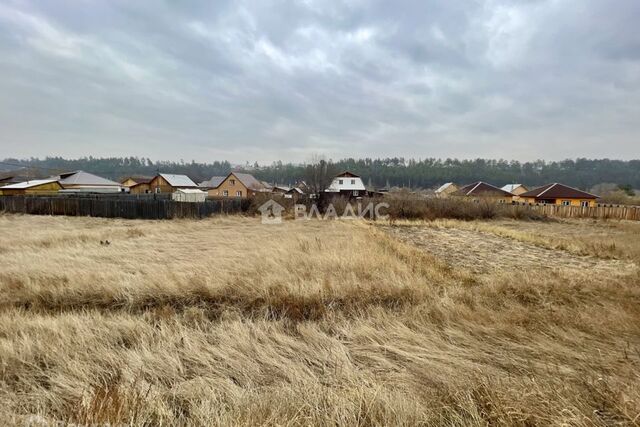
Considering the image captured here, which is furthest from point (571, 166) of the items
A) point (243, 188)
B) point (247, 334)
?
point (247, 334)

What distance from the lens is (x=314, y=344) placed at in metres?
3.40

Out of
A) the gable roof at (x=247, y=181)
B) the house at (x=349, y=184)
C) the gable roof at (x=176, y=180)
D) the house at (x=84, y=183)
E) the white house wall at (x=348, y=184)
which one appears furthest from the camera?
the gable roof at (x=176, y=180)

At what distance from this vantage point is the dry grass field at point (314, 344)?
210 centimetres

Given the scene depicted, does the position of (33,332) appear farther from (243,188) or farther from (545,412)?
(243,188)

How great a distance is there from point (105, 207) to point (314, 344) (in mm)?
25692

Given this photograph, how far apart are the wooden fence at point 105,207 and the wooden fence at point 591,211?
31401 mm

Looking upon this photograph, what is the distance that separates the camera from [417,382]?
265cm

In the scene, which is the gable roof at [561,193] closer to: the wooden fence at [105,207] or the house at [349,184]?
the house at [349,184]

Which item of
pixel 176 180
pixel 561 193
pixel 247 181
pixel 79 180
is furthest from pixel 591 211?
pixel 79 180

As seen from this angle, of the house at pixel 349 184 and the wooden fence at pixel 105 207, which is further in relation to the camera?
the house at pixel 349 184

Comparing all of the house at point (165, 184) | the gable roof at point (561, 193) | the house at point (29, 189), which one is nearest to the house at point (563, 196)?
the gable roof at point (561, 193)

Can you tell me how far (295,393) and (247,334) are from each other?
4.63ft

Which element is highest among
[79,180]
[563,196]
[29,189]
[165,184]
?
[79,180]

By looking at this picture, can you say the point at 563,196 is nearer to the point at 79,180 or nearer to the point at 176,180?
the point at 176,180
